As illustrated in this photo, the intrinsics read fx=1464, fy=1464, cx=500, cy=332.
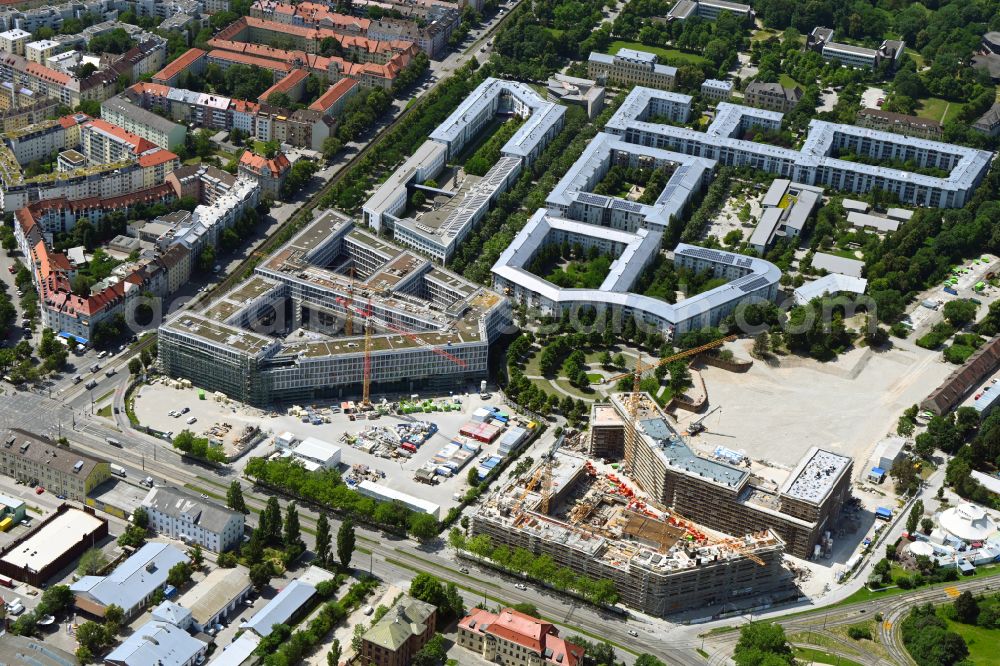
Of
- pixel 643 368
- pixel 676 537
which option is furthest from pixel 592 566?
pixel 643 368

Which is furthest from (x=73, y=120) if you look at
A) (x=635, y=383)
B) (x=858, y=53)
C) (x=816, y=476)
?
(x=858, y=53)

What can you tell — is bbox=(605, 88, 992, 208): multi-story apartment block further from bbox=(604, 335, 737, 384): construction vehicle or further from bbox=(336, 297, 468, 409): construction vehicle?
bbox=(336, 297, 468, 409): construction vehicle

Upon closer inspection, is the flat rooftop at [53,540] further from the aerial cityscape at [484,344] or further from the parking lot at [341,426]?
the parking lot at [341,426]

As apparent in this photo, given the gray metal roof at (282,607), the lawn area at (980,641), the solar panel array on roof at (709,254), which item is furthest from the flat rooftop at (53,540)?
the solar panel array on roof at (709,254)

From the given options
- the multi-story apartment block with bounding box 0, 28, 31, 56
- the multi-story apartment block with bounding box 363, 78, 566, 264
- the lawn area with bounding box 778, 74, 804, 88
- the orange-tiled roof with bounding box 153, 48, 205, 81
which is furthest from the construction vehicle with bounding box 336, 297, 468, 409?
the lawn area with bounding box 778, 74, 804, 88

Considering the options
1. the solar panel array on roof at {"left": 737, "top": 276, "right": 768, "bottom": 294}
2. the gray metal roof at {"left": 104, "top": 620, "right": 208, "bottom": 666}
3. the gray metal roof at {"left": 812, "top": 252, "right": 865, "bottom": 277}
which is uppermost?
the solar panel array on roof at {"left": 737, "top": 276, "right": 768, "bottom": 294}

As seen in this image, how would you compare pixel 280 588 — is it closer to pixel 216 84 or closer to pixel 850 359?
pixel 850 359

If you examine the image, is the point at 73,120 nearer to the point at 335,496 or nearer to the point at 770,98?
the point at 335,496
